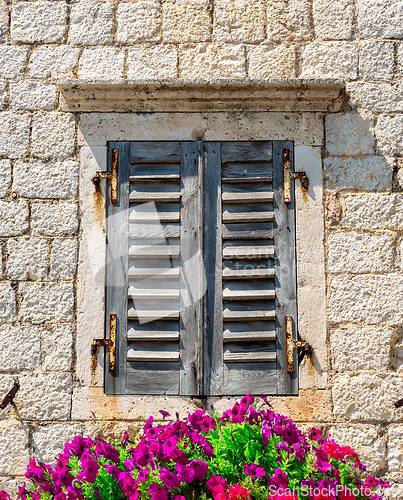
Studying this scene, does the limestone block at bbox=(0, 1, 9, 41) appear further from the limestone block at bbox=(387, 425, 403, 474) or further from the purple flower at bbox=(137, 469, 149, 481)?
the limestone block at bbox=(387, 425, 403, 474)

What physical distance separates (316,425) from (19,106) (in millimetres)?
2693

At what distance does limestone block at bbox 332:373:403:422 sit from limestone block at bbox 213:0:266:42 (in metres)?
2.23

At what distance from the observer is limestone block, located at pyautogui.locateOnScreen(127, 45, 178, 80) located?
2.92 meters

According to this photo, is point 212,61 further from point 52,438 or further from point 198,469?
point 52,438

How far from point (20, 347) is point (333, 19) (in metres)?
2.87

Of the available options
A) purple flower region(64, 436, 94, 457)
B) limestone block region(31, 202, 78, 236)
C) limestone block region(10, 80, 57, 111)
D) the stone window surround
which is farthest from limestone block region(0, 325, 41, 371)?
limestone block region(10, 80, 57, 111)

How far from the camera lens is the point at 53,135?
2.89 meters

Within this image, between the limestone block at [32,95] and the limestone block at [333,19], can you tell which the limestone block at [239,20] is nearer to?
the limestone block at [333,19]

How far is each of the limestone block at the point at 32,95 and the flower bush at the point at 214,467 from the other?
2.09 metres

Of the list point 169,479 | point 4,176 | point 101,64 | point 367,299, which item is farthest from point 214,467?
point 101,64

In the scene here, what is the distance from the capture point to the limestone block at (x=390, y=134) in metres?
2.82

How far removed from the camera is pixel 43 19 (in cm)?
302

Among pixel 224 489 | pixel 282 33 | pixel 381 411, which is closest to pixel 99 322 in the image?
pixel 224 489

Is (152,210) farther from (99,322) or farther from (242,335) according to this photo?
(242,335)
